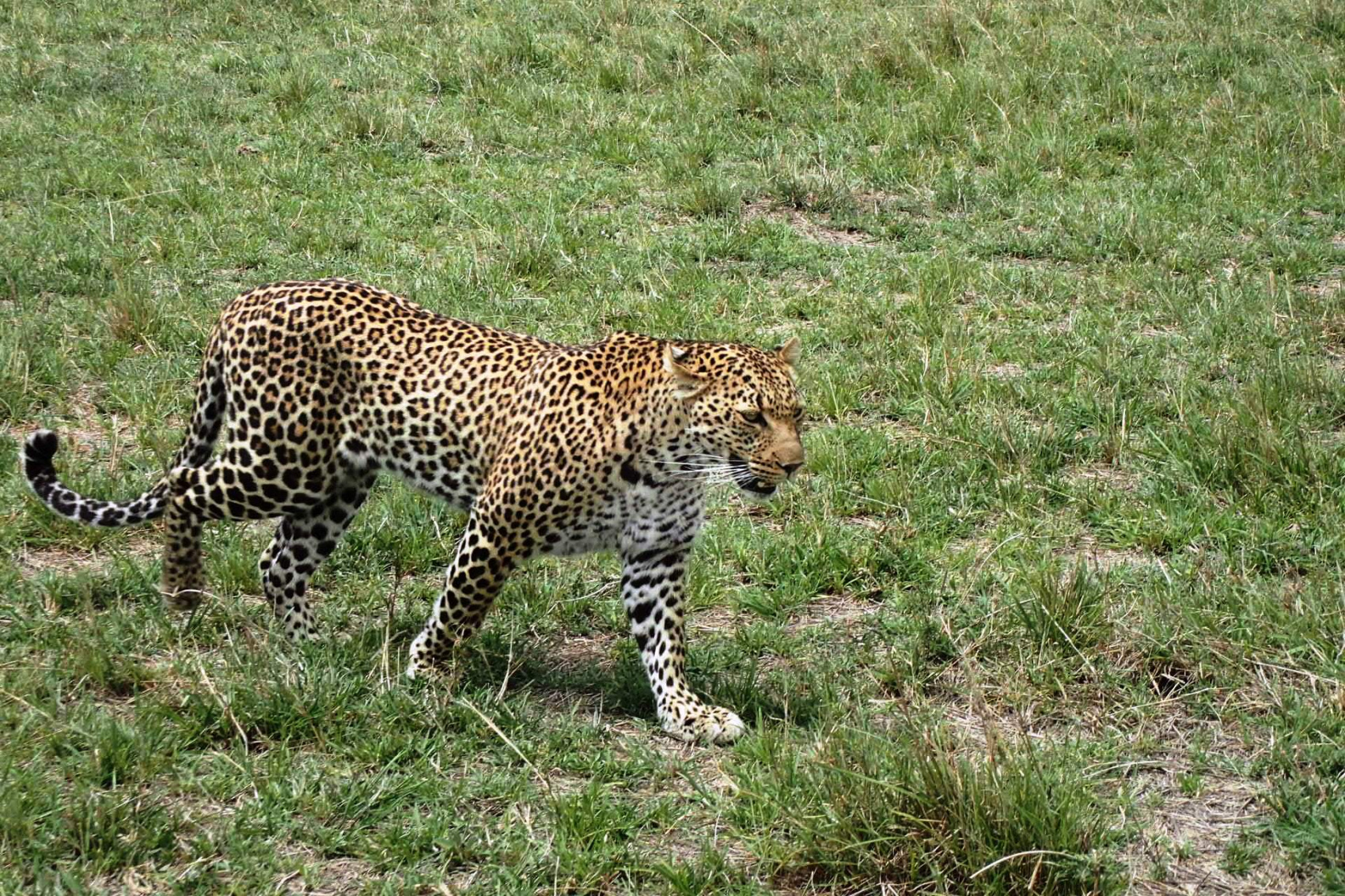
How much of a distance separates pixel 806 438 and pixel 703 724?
2.76m

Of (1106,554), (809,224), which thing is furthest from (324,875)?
(809,224)

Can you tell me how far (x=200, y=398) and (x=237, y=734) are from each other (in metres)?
1.75

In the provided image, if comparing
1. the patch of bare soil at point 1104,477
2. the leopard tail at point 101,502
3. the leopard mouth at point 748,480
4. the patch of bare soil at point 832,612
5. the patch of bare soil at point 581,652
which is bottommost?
the patch of bare soil at point 581,652

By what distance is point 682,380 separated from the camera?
5.95 m

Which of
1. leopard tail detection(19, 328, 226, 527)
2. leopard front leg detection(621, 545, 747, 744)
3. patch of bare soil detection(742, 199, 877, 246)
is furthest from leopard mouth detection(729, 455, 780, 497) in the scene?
patch of bare soil detection(742, 199, 877, 246)

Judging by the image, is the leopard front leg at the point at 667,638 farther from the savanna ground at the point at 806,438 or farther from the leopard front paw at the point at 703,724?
the savanna ground at the point at 806,438

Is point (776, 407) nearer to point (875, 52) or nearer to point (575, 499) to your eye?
point (575, 499)

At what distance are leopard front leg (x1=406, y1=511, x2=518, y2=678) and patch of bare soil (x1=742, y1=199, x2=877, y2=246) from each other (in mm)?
5672

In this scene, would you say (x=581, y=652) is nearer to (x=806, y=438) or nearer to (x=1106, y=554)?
(x=806, y=438)

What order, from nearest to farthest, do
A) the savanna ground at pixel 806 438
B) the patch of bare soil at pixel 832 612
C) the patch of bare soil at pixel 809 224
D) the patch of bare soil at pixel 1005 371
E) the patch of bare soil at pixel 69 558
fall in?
1. the savanna ground at pixel 806 438
2. the patch of bare soil at pixel 832 612
3. the patch of bare soil at pixel 69 558
4. the patch of bare soil at pixel 1005 371
5. the patch of bare soil at pixel 809 224

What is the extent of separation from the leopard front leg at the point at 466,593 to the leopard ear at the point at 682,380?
2.76ft

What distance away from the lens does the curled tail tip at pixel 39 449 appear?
6641 mm

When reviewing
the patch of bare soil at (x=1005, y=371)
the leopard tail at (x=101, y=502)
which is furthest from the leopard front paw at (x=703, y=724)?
the patch of bare soil at (x=1005, y=371)

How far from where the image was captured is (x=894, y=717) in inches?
217
